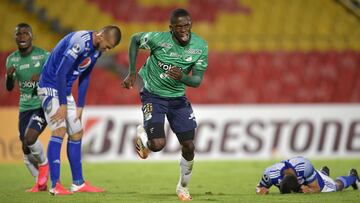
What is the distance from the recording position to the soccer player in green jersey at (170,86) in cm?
864

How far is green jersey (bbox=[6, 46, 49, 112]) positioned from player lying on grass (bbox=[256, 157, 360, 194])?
3441 millimetres

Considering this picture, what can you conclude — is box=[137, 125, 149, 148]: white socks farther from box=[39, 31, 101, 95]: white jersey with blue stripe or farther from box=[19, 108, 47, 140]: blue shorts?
box=[19, 108, 47, 140]: blue shorts

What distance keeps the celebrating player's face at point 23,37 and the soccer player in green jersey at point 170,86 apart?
1.98 m

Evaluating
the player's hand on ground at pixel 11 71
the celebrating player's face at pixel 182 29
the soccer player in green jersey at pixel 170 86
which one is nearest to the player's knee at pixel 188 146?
the soccer player in green jersey at pixel 170 86

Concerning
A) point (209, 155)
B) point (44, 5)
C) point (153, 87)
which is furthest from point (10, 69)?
point (44, 5)

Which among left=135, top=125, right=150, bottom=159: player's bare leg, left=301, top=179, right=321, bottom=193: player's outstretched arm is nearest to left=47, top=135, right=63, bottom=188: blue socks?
left=135, top=125, right=150, bottom=159: player's bare leg

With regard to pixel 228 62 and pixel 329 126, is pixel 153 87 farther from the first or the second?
pixel 228 62

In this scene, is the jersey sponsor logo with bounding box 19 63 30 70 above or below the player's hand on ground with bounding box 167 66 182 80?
below

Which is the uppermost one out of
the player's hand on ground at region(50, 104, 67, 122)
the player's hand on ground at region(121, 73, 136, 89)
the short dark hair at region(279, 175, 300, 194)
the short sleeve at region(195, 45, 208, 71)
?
the short sleeve at region(195, 45, 208, 71)

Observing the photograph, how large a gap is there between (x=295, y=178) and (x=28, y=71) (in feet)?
13.3

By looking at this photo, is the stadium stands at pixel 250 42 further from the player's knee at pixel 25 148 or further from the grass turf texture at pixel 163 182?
the player's knee at pixel 25 148

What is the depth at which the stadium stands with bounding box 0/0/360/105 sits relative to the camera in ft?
59.7

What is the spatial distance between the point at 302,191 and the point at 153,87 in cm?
219

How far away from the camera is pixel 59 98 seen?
872 centimetres
